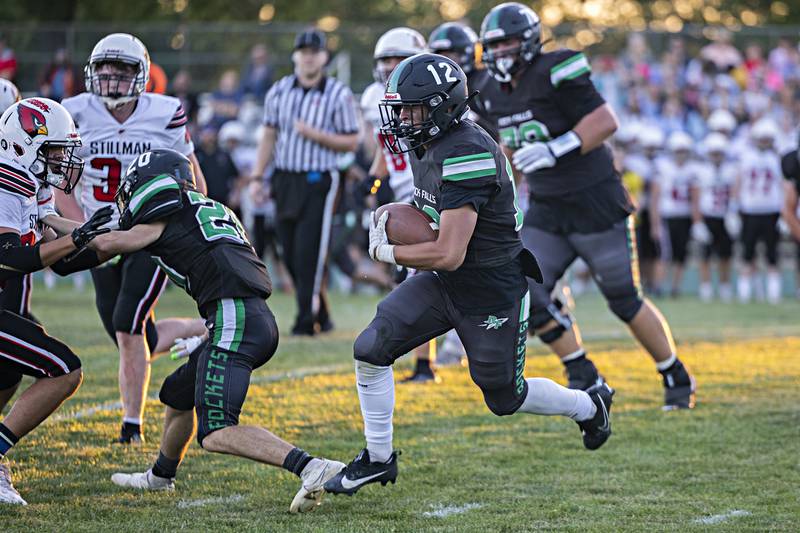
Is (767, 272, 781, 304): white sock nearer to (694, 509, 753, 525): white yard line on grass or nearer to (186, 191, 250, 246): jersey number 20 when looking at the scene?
(694, 509, 753, 525): white yard line on grass

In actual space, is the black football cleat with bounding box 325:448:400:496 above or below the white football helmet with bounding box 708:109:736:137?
below

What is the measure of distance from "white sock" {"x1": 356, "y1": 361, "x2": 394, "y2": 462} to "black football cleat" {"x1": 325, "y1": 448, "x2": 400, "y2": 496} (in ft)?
0.09

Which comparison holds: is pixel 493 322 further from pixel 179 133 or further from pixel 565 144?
pixel 179 133

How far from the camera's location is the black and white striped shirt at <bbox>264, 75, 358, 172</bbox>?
8.29 meters

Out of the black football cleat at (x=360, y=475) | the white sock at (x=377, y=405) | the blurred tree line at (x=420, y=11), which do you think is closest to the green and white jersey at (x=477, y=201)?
the white sock at (x=377, y=405)

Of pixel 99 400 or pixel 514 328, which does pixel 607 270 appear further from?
pixel 99 400

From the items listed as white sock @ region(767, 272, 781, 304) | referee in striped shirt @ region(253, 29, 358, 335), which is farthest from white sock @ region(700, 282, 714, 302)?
referee in striped shirt @ region(253, 29, 358, 335)

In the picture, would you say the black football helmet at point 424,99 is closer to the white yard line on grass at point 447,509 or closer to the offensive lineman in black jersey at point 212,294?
the offensive lineman in black jersey at point 212,294

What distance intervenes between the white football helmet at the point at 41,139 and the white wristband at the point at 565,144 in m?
2.32

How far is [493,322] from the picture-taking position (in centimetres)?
426

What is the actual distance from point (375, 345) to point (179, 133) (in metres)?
1.82

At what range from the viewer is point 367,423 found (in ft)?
14.1

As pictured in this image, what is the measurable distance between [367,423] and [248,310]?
0.61m

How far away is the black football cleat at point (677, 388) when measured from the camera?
233 inches
